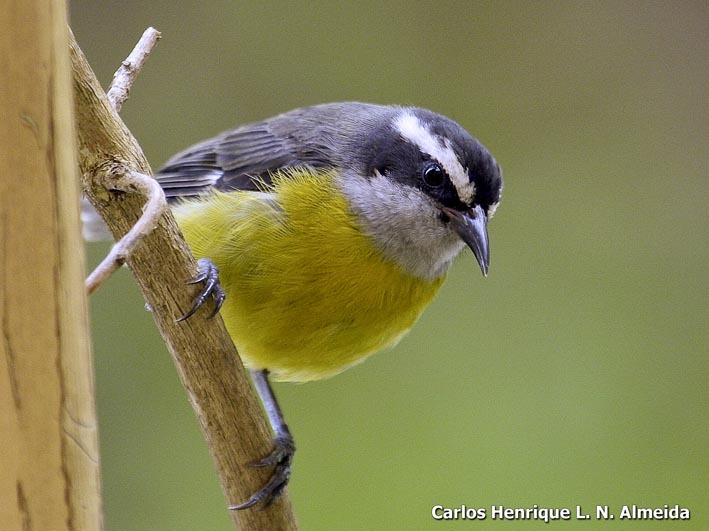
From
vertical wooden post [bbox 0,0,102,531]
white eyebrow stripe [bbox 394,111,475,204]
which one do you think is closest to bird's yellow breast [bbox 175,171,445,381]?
white eyebrow stripe [bbox 394,111,475,204]

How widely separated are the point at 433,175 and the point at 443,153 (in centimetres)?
Answer: 6

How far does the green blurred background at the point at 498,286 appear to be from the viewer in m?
3.69

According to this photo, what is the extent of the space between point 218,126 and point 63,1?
3.17m

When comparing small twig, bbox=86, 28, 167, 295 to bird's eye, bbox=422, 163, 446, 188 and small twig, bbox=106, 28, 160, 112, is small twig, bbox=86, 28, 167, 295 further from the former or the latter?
bird's eye, bbox=422, 163, 446, 188

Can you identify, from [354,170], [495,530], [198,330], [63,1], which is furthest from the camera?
[495,530]

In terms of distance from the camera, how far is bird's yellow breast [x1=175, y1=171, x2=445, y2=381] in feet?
7.32

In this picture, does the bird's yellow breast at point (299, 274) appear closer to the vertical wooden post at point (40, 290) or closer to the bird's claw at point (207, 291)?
the bird's claw at point (207, 291)

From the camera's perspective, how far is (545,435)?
147 inches

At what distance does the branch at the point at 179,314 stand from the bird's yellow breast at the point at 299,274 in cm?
32

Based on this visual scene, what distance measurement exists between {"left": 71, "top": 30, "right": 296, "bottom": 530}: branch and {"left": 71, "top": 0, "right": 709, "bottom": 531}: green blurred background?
1.61m

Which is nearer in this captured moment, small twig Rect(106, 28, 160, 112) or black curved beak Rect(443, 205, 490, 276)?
small twig Rect(106, 28, 160, 112)

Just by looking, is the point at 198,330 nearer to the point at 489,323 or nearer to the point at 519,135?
the point at 489,323

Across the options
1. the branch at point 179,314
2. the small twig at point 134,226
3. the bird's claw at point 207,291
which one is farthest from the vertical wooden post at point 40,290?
the bird's claw at point 207,291

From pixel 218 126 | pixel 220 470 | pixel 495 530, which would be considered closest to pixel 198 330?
pixel 220 470
